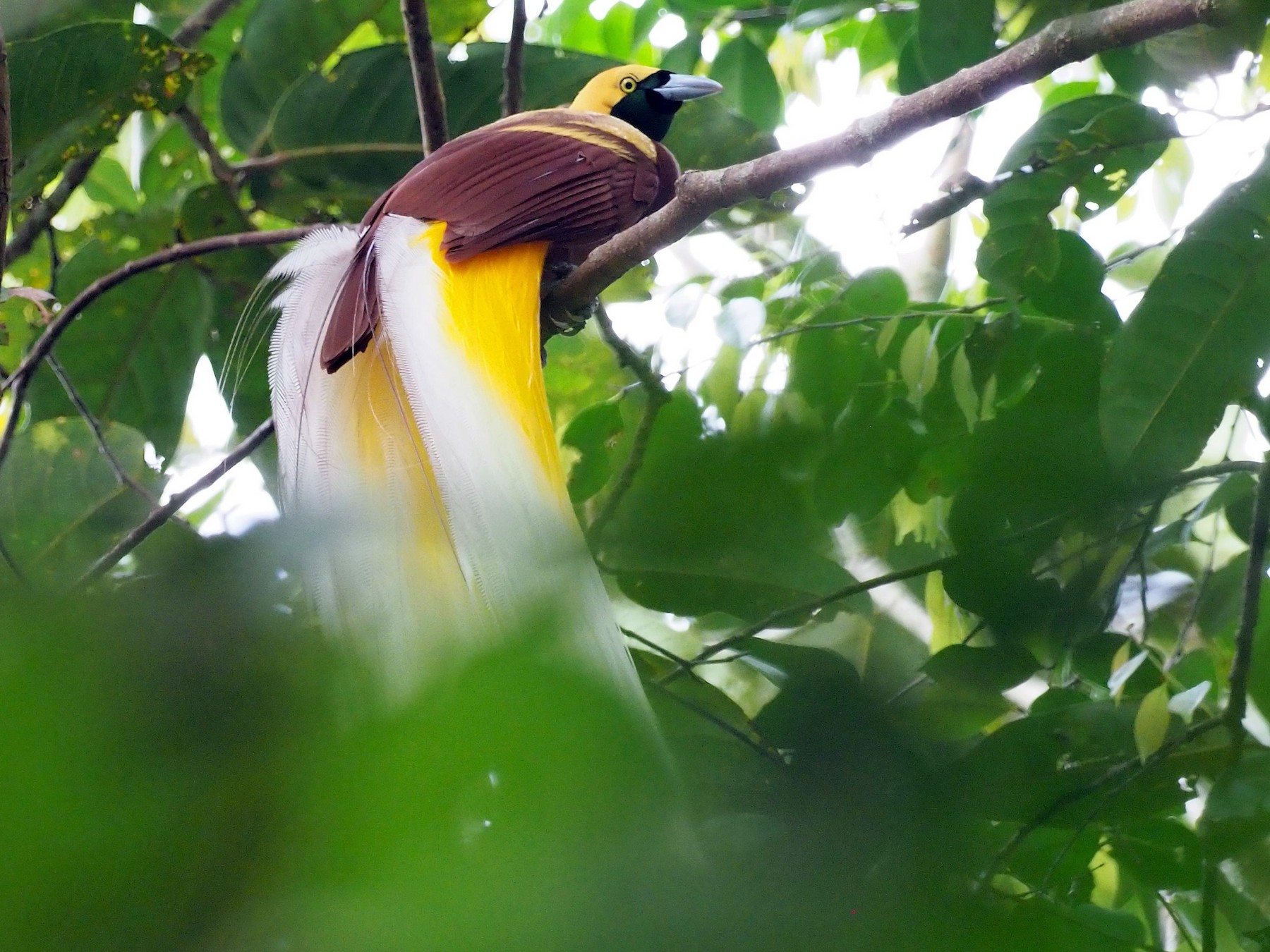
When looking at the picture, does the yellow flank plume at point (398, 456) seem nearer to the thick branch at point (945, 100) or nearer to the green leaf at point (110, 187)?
the thick branch at point (945, 100)

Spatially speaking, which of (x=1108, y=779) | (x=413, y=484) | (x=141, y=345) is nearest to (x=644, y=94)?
(x=141, y=345)

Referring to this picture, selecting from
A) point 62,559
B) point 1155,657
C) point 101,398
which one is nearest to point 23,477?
point 101,398

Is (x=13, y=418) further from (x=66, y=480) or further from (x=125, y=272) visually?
(x=125, y=272)

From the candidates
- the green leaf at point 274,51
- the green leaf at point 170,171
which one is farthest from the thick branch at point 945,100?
the green leaf at point 170,171

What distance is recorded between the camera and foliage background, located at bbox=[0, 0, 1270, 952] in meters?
0.20

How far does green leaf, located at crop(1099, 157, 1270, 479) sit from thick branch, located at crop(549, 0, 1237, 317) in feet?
0.55

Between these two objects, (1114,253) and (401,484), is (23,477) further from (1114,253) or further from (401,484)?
(1114,253)

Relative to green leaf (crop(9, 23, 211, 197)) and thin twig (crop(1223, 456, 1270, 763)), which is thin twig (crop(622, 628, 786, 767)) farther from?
green leaf (crop(9, 23, 211, 197))

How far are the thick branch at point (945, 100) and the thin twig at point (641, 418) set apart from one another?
0.56ft

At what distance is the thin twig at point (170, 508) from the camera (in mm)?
288

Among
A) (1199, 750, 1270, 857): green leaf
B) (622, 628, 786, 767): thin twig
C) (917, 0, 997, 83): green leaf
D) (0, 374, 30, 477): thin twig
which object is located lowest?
(1199, 750, 1270, 857): green leaf

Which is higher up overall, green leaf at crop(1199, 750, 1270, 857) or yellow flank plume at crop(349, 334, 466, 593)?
yellow flank plume at crop(349, 334, 466, 593)

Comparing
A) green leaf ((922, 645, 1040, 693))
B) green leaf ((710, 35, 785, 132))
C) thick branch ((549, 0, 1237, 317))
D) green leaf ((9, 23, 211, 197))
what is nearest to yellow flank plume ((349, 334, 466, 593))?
green leaf ((922, 645, 1040, 693))

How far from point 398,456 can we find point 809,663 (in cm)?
67
